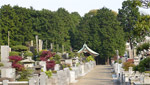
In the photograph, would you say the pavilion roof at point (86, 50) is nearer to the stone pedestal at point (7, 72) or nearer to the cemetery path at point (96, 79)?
the cemetery path at point (96, 79)

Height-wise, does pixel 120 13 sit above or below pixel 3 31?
above

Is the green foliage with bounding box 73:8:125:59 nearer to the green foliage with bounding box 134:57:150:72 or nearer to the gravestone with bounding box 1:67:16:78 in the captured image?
the gravestone with bounding box 1:67:16:78

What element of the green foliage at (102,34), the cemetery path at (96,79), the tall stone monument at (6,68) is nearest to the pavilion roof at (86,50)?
the green foliage at (102,34)

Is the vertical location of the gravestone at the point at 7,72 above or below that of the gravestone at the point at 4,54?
below

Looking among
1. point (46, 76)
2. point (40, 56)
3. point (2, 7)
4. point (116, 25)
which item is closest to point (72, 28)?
point (116, 25)

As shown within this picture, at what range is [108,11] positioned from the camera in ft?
288

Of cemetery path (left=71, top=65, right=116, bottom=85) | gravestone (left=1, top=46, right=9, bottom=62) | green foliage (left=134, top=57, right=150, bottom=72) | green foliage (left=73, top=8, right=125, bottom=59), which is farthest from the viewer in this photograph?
green foliage (left=73, top=8, right=125, bottom=59)

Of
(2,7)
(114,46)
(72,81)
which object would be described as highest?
(2,7)

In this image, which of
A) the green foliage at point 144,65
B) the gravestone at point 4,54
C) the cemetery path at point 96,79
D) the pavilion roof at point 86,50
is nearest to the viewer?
the green foliage at point 144,65

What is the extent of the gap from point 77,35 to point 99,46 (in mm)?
5757

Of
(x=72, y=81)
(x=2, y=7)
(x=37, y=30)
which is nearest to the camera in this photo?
(x=72, y=81)

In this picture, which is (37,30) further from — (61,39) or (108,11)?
(108,11)

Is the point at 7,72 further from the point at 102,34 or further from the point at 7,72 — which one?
the point at 102,34

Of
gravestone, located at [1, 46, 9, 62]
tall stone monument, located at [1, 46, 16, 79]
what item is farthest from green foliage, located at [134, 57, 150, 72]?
gravestone, located at [1, 46, 9, 62]
